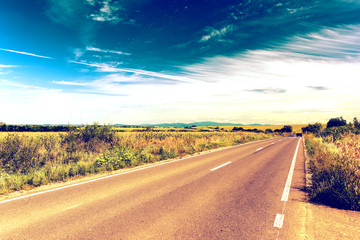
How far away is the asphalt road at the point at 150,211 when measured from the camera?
12.0 ft

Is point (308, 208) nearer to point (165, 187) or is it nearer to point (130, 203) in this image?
point (165, 187)

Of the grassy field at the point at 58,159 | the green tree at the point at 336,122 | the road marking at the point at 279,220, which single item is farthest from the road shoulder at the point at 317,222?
the green tree at the point at 336,122

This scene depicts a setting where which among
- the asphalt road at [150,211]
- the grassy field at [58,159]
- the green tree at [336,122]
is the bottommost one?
the asphalt road at [150,211]

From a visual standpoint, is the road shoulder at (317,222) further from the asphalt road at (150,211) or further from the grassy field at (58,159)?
the grassy field at (58,159)

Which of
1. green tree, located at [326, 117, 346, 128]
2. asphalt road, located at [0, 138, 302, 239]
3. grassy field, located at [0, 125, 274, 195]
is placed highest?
green tree, located at [326, 117, 346, 128]

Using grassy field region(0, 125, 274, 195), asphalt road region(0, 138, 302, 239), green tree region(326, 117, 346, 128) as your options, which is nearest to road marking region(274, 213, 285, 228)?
asphalt road region(0, 138, 302, 239)

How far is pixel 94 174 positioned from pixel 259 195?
21.6ft

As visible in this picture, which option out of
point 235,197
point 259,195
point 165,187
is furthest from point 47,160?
point 259,195

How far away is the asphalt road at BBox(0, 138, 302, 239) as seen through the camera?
365 cm

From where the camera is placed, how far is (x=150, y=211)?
4.56 m

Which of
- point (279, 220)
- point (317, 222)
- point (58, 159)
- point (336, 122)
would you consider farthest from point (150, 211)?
point (336, 122)

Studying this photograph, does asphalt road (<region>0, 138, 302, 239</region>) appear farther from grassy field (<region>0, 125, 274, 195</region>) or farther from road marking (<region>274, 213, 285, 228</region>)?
grassy field (<region>0, 125, 274, 195</region>)

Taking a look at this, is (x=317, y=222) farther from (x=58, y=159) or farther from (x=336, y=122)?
(x=336, y=122)

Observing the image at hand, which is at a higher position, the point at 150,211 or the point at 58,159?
the point at 58,159
